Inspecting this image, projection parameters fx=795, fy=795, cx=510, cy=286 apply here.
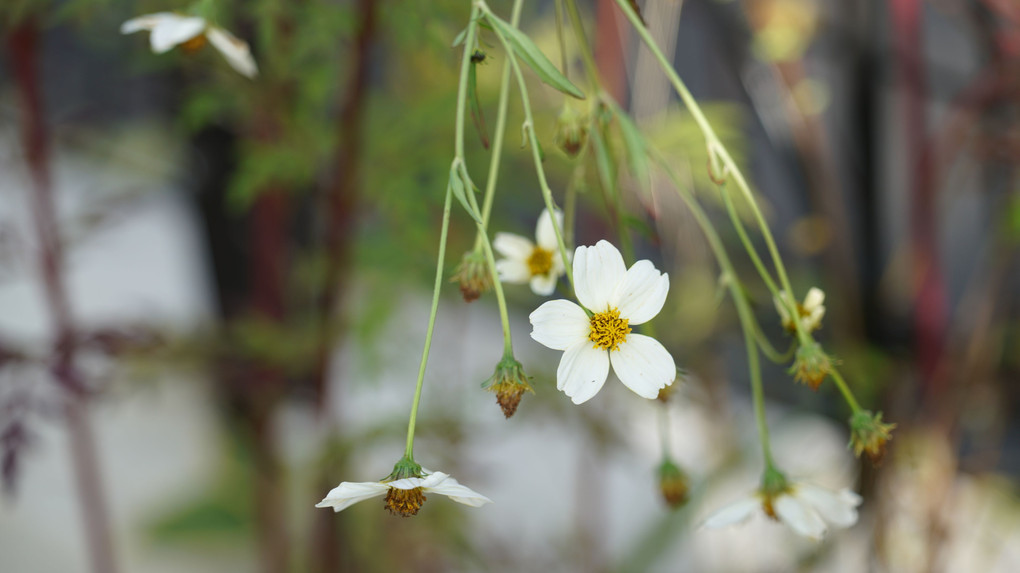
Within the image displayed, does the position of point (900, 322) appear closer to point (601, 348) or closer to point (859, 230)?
point (859, 230)

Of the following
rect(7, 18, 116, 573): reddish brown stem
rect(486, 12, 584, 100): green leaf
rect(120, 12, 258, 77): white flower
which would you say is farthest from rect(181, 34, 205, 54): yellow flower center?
rect(7, 18, 116, 573): reddish brown stem

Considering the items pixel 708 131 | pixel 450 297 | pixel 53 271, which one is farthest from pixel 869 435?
pixel 53 271

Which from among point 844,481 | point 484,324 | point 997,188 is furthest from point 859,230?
point 484,324

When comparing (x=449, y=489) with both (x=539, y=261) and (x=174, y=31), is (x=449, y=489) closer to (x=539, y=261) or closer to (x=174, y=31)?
(x=539, y=261)

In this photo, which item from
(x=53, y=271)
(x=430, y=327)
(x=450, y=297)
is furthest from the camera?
(x=450, y=297)

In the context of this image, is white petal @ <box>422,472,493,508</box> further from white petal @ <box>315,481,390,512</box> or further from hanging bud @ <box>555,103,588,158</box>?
hanging bud @ <box>555,103,588,158</box>

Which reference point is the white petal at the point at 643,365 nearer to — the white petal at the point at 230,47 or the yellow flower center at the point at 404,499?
the yellow flower center at the point at 404,499

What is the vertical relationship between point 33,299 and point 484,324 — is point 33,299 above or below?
above
